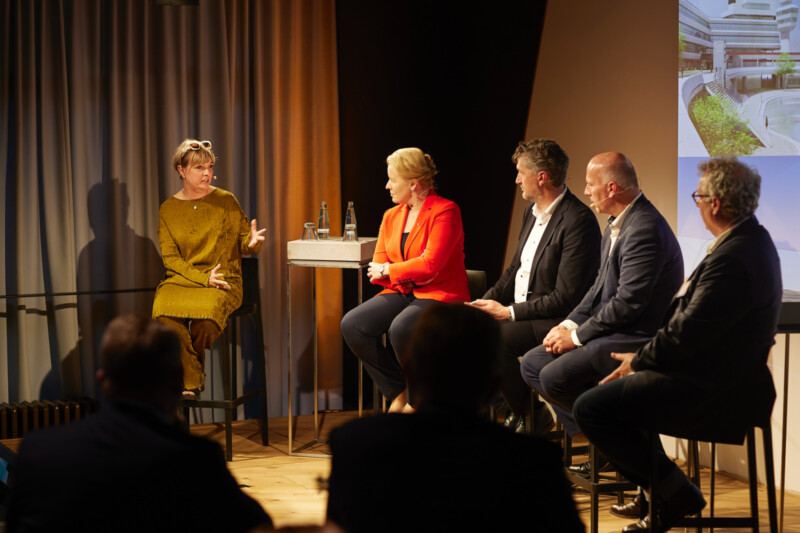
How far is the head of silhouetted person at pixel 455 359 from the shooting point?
141cm

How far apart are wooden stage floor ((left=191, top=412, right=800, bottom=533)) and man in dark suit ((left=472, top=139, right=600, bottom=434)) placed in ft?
1.89

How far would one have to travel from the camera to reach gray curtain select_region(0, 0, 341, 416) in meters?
4.43

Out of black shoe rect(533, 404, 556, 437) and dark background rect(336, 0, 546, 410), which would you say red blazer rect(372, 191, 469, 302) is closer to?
black shoe rect(533, 404, 556, 437)

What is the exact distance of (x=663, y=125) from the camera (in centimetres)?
395

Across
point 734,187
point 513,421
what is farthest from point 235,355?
point 734,187

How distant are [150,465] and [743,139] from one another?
9.83 ft

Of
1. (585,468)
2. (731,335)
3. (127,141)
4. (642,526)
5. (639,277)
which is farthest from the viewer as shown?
(127,141)

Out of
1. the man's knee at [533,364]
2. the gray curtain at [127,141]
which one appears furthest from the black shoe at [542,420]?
the gray curtain at [127,141]

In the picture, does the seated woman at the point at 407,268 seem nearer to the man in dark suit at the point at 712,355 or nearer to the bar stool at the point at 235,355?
the bar stool at the point at 235,355

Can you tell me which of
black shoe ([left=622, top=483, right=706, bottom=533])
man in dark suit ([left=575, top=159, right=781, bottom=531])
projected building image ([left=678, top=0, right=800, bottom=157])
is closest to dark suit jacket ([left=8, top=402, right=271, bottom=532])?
man in dark suit ([left=575, top=159, right=781, bottom=531])

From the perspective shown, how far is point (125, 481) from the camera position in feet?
4.33

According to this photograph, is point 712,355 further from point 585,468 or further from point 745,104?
point 745,104

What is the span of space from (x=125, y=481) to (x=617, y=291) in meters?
2.05

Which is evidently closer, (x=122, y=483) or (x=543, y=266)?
(x=122, y=483)
